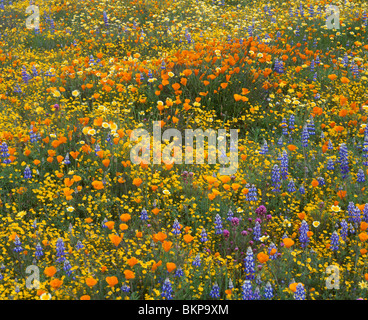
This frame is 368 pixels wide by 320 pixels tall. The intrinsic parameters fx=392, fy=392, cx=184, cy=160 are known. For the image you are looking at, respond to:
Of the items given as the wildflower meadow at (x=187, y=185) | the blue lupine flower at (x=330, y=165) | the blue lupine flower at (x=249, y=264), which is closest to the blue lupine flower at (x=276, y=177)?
the wildflower meadow at (x=187, y=185)

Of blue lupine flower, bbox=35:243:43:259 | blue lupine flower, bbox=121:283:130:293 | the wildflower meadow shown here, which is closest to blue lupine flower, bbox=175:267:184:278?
the wildflower meadow

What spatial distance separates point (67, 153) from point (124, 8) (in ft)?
23.5

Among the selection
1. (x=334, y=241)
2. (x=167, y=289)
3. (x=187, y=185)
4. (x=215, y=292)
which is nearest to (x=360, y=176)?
(x=334, y=241)

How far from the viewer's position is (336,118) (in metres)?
5.42

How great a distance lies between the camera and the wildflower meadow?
2.91 m

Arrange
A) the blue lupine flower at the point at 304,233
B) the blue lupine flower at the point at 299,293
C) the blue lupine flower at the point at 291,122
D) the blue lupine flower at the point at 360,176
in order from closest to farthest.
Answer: the blue lupine flower at the point at 299,293
the blue lupine flower at the point at 304,233
the blue lupine flower at the point at 360,176
the blue lupine flower at the point at 291,122

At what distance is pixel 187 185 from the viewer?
4012 millimetres

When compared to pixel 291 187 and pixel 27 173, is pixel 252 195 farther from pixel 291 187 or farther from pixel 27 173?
pixel 27 173

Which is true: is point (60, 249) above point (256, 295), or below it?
above

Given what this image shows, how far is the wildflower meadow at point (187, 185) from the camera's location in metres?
2.91

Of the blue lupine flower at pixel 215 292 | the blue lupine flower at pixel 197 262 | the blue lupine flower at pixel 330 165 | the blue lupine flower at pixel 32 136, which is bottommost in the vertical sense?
the blue lupine flower at pixel 215 292

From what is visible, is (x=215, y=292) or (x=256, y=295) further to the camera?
(x=215, y=292)

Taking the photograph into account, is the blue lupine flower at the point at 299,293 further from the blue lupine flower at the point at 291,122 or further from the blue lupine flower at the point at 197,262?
the blue lupine flower at the point at 291,122

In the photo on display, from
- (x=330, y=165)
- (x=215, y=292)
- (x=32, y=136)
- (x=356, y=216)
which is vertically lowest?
(x=215, y=292)
